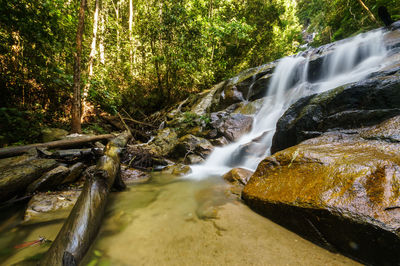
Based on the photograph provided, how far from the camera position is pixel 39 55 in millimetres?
4812

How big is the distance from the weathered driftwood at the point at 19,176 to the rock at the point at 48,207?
0.87ft

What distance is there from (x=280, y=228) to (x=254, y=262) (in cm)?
62

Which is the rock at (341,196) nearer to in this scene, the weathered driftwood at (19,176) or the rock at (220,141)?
the weathered driftwood at (19,176)

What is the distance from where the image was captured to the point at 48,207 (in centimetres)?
223

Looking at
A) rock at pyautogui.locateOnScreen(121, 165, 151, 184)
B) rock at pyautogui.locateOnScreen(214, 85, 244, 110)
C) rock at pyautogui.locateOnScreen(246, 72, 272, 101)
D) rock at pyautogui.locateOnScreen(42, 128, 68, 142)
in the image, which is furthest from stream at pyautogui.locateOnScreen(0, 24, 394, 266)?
rock at pyautogui.locateOnScreen(246, 72, 272, 101)

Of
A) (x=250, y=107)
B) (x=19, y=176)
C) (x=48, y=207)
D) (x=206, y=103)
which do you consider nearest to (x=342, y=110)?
(x=250, y=107)

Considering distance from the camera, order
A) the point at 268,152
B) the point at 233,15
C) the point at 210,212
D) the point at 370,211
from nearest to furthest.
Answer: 1. the point at 370,211
2. the point at 210,212
3. the point at 268,152
4. the point at 233,15

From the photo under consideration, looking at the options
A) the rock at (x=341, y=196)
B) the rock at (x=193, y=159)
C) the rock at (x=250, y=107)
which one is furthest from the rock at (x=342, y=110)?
the rock at (x=250, y=107)

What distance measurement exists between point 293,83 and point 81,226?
9.13m

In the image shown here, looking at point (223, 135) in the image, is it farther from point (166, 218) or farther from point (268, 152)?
point (166, 218)

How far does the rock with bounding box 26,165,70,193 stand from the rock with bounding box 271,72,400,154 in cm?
446

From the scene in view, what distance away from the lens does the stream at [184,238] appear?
4.60ft

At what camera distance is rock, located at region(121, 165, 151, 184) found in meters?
3.76

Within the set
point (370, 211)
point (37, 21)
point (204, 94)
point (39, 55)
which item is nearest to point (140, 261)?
point (370, 211)
